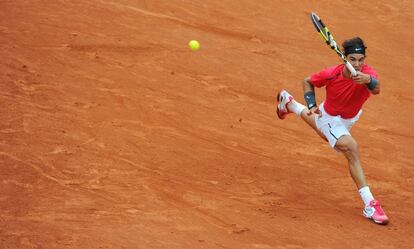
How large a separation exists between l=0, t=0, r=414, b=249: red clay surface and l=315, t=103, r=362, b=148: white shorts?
81 cm

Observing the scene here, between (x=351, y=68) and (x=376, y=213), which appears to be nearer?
(x=351, y=68)

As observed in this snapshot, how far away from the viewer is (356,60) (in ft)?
26.2

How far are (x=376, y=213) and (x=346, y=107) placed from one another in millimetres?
1256

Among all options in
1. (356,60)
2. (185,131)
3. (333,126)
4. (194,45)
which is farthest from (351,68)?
(194,45)

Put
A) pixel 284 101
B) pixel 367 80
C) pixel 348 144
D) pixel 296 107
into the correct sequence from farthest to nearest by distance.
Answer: pixel 284 101 < pixel 296 107 < pixel 348 144 < pixel 367 80

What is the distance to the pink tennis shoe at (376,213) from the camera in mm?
8062

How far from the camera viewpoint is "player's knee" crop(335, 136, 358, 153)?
27.1 ft

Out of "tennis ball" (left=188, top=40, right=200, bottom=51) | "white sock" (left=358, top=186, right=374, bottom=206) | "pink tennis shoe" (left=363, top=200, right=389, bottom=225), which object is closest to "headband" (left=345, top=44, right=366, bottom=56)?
"white sock" (left=358, top=186, right=374, bottom=206)

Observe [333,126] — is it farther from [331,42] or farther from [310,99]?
[331,42]

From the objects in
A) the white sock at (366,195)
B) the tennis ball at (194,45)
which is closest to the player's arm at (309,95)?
the white sock at (366,195)

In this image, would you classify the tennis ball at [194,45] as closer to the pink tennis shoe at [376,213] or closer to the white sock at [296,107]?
the white sock at [296,107]

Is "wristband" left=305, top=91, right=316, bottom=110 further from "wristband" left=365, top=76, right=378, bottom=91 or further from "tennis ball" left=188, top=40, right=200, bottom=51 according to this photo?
"tennis ball" left=188, top=40, right=200, bottom=51

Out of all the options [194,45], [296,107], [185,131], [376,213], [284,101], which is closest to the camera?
[376,213]

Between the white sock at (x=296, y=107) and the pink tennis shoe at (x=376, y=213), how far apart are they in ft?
5.24
